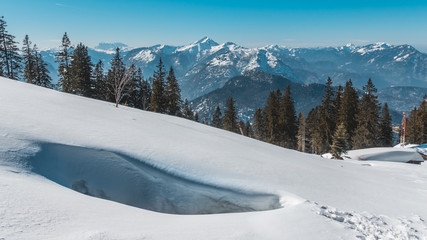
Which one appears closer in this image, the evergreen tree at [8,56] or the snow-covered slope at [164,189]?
the snow-covered slope at [164,189]

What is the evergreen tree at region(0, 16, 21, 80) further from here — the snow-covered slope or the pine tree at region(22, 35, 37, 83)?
the snow-covered slope

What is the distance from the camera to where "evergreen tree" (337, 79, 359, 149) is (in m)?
42.7

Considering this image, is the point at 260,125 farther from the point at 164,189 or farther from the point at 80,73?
the point at 164,189

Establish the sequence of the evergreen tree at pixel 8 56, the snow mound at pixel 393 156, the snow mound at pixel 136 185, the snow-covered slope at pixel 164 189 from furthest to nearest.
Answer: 1. the evergreen tree at pixel 8 56
2. the snow mound at pixel 393 156
3. the snow mound at pixel 136 185
4. the snow-covered slope at pixel 164 189

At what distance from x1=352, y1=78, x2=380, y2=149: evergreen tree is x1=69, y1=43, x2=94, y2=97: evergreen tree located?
4793 centimetres

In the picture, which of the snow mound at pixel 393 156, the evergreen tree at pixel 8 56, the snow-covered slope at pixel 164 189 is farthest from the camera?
the evergreen tree at pixel 8 56

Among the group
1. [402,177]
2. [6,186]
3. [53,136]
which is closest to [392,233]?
[402,177]

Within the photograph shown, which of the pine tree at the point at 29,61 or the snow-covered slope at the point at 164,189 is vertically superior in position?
the pine tree at the point at 29,61

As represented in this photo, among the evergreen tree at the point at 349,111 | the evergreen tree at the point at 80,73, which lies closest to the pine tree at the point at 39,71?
the evergreen tree at the point at 80,73

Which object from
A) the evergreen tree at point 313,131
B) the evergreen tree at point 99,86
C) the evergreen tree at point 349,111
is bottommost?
the evergreen tree at point 313,131

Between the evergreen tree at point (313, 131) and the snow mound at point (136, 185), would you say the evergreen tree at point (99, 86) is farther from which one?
the snow mound at point (136, 185)

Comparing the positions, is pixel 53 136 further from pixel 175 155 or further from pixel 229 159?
pixel 229 159

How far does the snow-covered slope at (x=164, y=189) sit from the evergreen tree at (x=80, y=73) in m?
34.9

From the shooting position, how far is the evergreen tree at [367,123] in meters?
39.5
